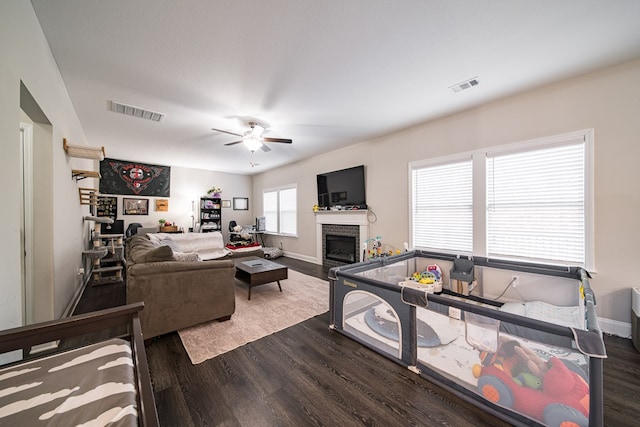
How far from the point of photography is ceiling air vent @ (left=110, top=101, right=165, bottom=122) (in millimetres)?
3072

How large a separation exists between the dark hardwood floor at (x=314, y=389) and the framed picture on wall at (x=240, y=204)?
19.8ft

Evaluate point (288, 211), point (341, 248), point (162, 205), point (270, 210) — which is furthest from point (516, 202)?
point (162, 205)

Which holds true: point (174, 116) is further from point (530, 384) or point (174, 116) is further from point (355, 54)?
point (530, 384)

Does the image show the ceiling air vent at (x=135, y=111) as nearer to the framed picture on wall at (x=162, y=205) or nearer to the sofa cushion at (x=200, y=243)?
the sofa cushion at (x=200, y=243)

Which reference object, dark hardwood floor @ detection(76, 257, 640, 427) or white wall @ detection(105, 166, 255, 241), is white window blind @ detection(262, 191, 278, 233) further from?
dark hardwood floor @ detection(76, 257, 640, 427)

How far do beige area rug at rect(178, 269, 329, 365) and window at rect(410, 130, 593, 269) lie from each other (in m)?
2.15

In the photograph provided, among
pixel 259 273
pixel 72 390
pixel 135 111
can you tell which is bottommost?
pixel 259 273

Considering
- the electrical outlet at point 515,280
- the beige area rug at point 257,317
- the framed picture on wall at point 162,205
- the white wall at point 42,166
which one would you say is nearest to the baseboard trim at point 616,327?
the electrical outlet at point 515,280

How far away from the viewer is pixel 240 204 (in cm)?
809

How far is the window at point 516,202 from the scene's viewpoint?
256 cm

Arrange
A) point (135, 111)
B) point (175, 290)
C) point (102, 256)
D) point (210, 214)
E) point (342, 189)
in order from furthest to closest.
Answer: point (210, 214) < point (342, 189) < point (102, 256) < point (135, 111) < point (175, 290)

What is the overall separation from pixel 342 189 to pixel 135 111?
370 cm

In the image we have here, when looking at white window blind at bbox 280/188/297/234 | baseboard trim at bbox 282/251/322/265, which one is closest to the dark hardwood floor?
baseboard trim at bbox 282/251/322/265

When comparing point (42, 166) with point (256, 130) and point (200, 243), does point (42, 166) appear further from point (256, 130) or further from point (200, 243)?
point (200, 243)
